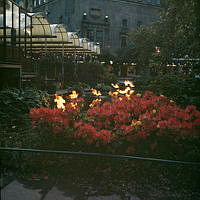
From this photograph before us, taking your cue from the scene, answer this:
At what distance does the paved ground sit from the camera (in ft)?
10.0

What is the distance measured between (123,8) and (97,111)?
4984 centimetres

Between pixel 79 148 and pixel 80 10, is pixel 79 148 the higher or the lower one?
the lower one

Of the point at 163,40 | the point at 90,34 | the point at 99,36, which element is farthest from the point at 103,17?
the point at 163,40

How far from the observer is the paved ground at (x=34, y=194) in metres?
3.05

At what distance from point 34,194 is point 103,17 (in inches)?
1944

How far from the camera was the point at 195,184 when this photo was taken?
3.65 m

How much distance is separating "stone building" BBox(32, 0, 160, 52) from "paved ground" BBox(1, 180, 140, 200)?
44.4 meters

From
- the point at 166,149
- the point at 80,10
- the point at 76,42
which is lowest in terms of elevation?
the point at 166,149

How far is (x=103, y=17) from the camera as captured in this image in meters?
50.0

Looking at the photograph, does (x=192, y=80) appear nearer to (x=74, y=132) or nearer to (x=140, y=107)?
(x=140, y=107)

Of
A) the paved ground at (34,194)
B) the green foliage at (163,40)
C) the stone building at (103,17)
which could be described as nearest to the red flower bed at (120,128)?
the paved ground at (34,194)

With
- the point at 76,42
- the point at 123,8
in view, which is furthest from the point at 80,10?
the point at 76,42

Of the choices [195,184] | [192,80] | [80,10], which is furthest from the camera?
[80,10]

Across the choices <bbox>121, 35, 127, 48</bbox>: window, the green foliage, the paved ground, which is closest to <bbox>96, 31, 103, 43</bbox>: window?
the green foliage
